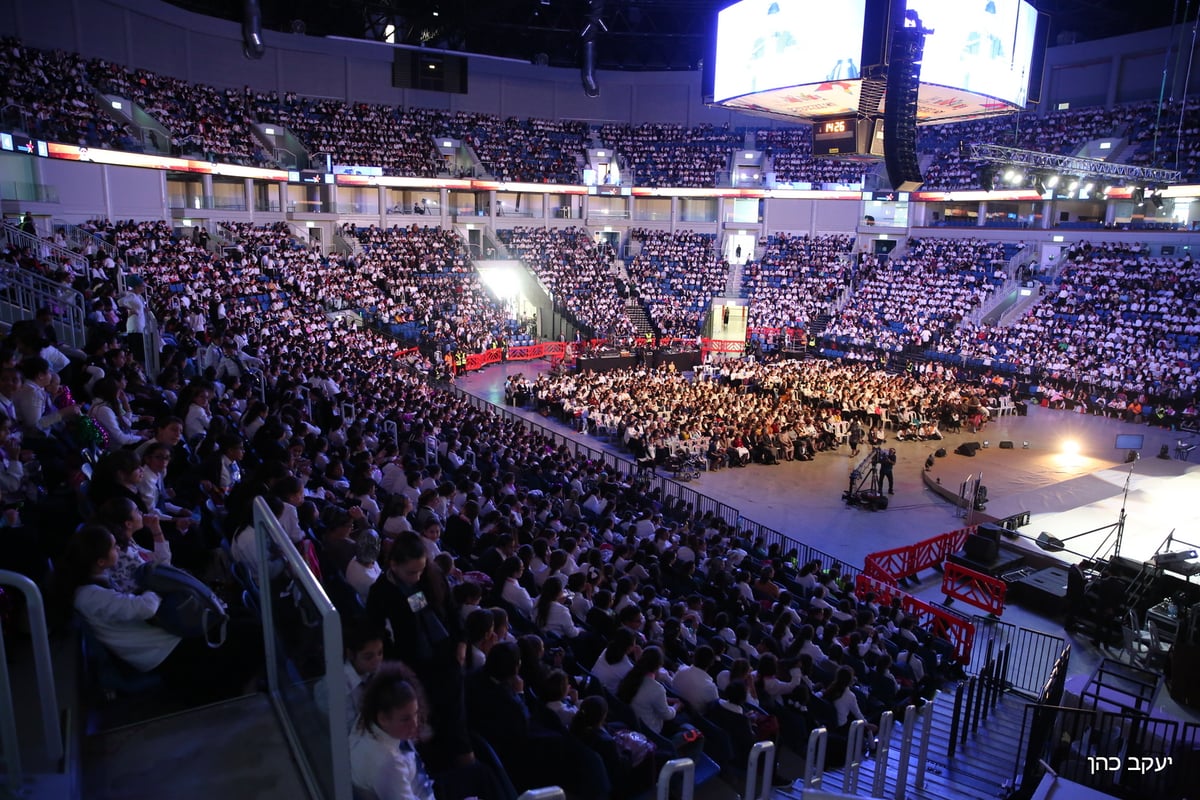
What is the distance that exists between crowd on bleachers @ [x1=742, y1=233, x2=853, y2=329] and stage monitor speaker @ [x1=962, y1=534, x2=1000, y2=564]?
79.2ft

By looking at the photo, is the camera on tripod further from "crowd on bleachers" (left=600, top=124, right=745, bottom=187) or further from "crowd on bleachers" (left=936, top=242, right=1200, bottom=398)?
"crowd on bleachers" (left=600, top=124, right=745, bottom=187)

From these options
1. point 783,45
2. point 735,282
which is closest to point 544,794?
point 783,45

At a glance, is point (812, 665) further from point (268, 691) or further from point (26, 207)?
point (26, 207)

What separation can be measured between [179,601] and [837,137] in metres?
17.9

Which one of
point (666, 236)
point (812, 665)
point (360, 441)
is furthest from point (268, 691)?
point (666, 236)

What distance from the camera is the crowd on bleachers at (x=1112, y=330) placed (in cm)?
2802

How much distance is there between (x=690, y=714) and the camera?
639 centimetres

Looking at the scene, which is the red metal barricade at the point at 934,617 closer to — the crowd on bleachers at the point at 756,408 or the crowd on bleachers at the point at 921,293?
the crowd on bleachers at the point at 756,408

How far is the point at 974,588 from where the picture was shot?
1387 cm

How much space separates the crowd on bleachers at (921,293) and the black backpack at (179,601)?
33.7 m

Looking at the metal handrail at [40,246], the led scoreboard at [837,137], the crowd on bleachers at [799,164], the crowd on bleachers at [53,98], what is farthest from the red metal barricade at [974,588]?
the crowd on bleachers at [799,164]

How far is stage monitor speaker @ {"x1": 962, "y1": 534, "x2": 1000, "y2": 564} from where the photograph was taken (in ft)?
47.9

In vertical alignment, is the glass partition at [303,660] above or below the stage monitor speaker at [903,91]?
below

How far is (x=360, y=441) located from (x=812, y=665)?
6.62 meters
